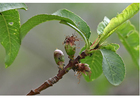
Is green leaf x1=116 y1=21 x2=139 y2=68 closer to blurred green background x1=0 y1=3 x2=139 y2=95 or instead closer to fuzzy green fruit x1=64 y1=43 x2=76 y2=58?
fuzzy green fruit x1=64 y1=43 x2=76 y2=58

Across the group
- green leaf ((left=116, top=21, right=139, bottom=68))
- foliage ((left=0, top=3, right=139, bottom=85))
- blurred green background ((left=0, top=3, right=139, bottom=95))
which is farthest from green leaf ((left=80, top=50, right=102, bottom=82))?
blurred green background ((left=0, top=3, right=139, bottom=95))

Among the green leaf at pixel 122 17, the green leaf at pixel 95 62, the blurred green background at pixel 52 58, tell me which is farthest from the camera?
the blurred green background at pixel 52 58

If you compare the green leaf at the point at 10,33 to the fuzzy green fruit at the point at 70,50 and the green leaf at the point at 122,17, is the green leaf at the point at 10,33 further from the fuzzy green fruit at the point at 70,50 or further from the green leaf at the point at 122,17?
the green leaf at the point at 122,17

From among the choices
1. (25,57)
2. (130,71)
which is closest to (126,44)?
(130,71)

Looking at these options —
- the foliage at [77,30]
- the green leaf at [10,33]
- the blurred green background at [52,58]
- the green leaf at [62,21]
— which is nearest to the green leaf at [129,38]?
the foliage at [77,30]

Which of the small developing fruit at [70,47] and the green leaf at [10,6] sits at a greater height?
the green leaf at [10,6]

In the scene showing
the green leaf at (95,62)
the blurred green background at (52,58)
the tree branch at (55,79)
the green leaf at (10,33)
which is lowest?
the tree branch at (55,79)

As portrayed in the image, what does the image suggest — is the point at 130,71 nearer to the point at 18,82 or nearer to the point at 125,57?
the point at 125,57

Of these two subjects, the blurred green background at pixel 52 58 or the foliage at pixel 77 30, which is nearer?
the foliage at pixel 77 30
